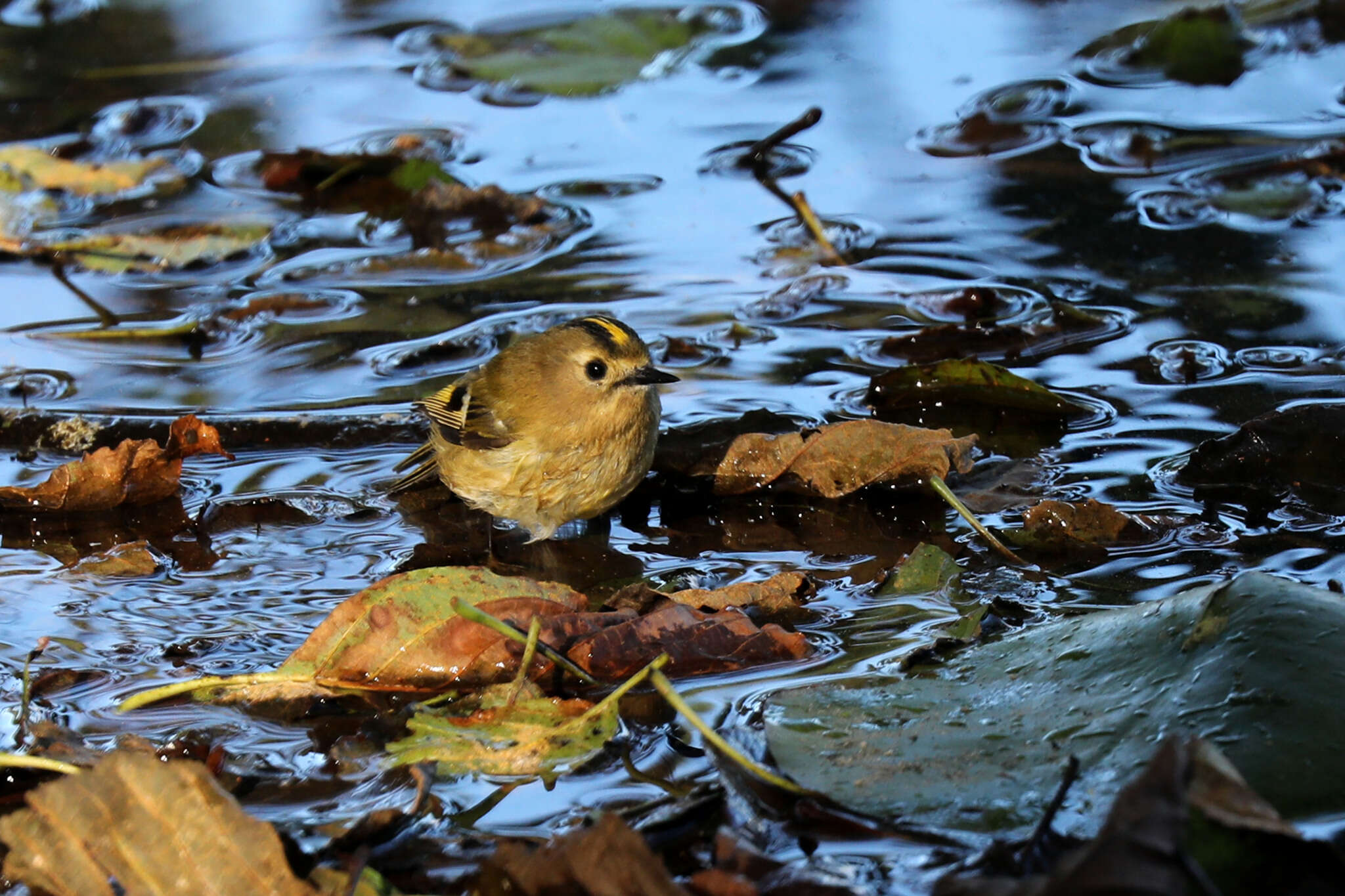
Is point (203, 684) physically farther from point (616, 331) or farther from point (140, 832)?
point (616, 331)

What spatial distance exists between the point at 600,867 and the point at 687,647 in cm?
108

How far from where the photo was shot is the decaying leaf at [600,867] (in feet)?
7.00

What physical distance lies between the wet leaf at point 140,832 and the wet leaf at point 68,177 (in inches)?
224

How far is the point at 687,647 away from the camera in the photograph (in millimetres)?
3211

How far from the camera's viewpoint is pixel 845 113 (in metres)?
7.82

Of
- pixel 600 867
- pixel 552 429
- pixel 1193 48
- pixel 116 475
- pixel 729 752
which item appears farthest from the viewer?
pixel 1193 48

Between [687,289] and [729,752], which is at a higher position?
[729,752]

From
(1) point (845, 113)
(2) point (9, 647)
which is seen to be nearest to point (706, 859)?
(2) point (9, 647)

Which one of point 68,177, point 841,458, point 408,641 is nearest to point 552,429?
point 841,458

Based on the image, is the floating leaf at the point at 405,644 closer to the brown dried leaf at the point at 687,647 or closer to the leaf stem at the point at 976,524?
the brown dried leaf at the point at 687,647

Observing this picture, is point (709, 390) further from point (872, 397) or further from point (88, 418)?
point (88, 418)

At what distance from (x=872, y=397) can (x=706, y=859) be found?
2.63 m

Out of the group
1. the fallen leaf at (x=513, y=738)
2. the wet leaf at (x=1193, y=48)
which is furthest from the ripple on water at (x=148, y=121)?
the fallen leaf at (x=513, y=738)

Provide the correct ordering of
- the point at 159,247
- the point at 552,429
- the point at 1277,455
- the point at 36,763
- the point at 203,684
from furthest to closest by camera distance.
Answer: the point at 159,247
the point at 552,429
the point at 1277,455
the point at 203,684
the point at 36,763
